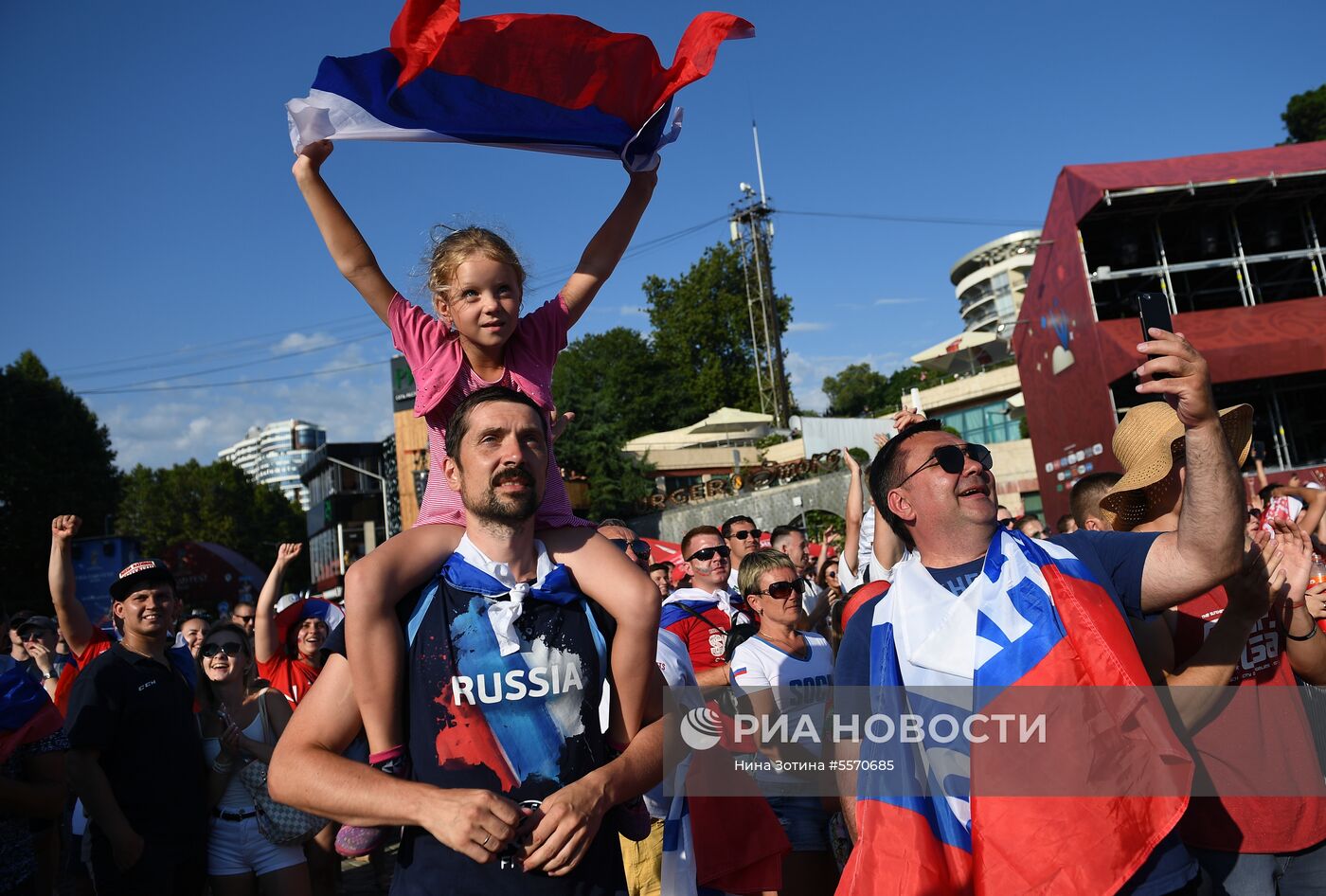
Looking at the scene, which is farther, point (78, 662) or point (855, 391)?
point (855, 391)

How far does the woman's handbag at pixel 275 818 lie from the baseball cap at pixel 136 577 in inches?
42.9

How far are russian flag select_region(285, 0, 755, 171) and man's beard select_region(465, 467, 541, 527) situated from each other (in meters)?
1.32

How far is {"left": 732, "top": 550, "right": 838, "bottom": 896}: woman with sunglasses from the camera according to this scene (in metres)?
4.98

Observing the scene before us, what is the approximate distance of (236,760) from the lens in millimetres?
5129

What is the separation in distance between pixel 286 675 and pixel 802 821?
13.5ft

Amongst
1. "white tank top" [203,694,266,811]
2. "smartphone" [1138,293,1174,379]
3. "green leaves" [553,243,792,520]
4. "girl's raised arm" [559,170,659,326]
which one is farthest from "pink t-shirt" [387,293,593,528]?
"green leaves" [553,243,792,520]

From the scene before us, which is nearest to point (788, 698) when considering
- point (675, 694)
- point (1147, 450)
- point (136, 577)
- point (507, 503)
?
point (675, 694)

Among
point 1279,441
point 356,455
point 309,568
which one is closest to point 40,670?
point 1279,441

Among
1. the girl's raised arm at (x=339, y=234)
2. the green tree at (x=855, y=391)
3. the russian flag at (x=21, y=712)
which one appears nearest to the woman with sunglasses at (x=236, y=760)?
the russian flag at (x=21, y=712)

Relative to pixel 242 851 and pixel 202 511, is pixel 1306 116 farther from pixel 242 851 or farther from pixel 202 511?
pixel 202 511

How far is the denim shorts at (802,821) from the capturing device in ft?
16.4

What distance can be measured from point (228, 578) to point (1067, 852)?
104 ft

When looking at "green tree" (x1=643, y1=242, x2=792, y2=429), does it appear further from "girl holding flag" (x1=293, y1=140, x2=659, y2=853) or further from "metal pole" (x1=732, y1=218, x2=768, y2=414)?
"girl holding flag" (x1=293, y1=140, x2=659, y2=853)

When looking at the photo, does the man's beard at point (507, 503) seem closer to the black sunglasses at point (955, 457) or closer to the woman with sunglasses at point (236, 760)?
the black sunglasses at point (955, 457)
